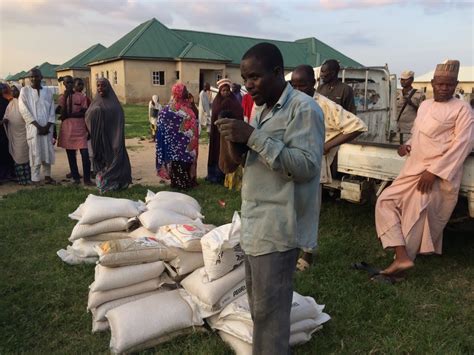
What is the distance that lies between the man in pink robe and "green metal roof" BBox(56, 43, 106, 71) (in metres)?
41.5

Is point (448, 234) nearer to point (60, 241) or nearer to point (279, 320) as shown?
point (279, 320)

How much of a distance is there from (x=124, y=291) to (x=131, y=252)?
0.29 meters

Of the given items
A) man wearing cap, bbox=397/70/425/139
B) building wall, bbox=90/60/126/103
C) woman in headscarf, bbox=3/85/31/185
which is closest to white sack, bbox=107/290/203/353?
man wearing cap, bbox=397/70/425/139

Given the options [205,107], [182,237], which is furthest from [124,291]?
[205,107]

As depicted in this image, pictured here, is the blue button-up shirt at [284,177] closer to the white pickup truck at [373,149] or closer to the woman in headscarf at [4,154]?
the white pickup truck at [373,149]

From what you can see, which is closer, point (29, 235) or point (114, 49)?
point (29, 235)

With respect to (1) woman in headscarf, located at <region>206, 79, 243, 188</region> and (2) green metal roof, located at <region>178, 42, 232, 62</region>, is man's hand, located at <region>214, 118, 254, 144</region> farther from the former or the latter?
(2) green metal roof, located at <region>178, 42, 232, 62</region>

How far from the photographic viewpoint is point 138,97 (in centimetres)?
2892

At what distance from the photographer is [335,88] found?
4.86 m

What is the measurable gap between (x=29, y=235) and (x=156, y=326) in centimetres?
276

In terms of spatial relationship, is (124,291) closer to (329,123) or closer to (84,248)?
(84,248)

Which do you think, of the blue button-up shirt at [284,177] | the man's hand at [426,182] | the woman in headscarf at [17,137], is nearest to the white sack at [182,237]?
the blue button-up shirt at [284,177]

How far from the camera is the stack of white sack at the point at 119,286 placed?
300cm

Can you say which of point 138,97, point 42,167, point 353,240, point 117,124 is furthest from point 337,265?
point 138,97
